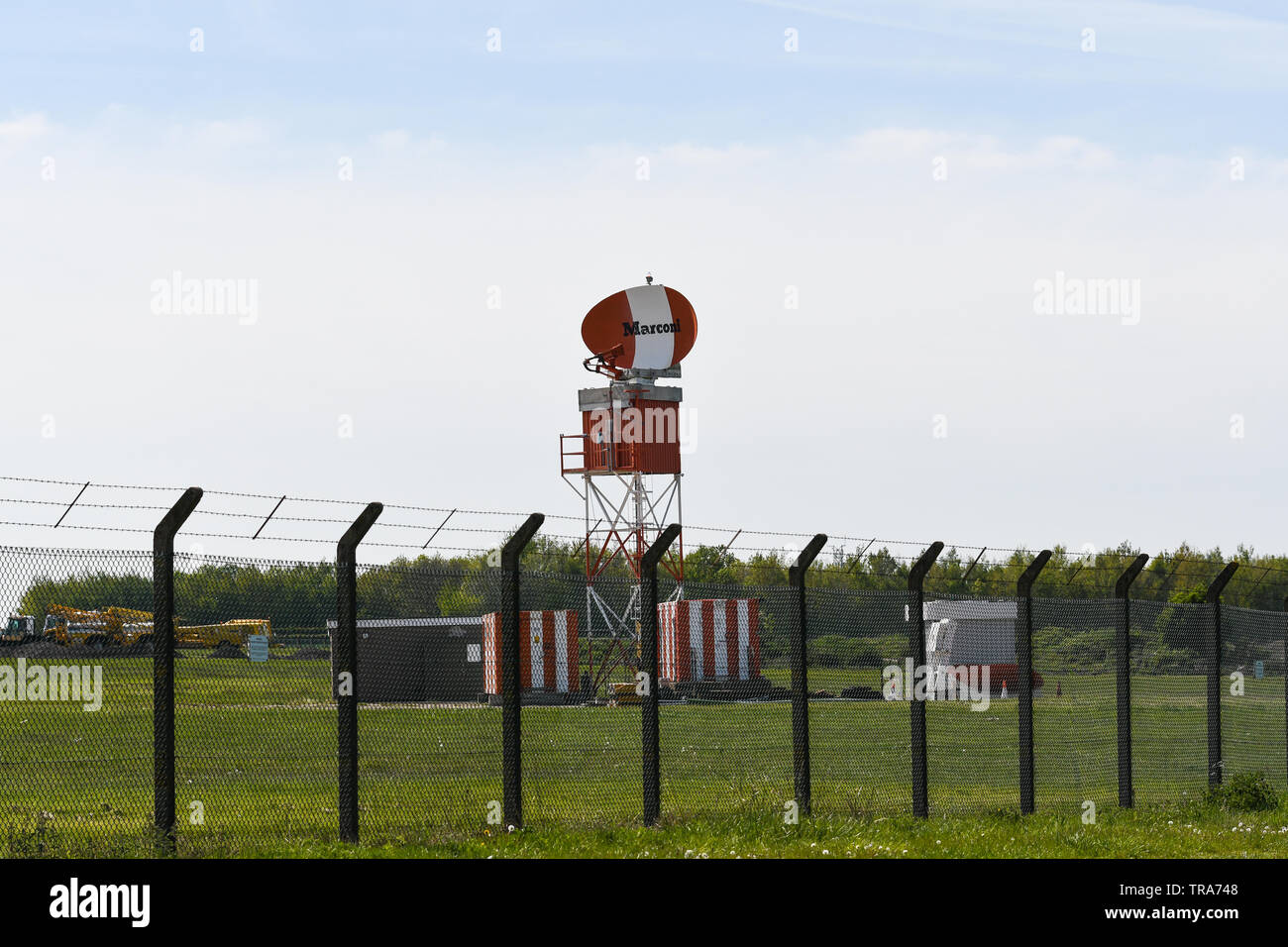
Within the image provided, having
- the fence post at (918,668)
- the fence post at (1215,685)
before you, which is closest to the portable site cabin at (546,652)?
the fence post at (918,668)

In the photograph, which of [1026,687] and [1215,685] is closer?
[1026,687]

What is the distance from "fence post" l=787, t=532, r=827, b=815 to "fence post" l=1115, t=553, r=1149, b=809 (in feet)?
11.8

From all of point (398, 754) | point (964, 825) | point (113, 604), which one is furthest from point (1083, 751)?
point (113, 604)

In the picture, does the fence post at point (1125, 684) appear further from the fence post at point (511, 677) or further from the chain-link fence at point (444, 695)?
the fence post at point (511, 677)

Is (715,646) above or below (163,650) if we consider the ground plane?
below

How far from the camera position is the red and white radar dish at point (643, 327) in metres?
36.8

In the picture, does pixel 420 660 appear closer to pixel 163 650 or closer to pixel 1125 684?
pixel 163 650

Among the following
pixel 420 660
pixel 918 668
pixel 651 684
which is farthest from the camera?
pixel 918 668

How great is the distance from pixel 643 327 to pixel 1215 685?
2337cm

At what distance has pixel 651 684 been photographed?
10875 mm

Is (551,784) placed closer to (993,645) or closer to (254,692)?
(254,692)

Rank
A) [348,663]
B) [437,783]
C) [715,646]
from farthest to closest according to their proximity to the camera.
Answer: [715,646] < [437,783] < [348,663]

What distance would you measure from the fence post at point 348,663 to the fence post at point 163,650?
1054 mm

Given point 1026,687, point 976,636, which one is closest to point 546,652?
point 1026,687
